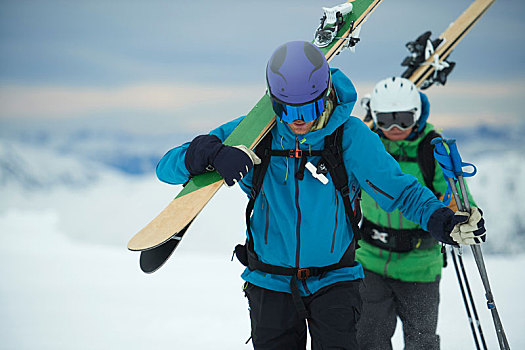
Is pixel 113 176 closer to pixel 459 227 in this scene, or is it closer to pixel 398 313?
pixel 398 313

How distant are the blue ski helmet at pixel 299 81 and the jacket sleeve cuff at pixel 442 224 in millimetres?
589

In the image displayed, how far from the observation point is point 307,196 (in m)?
2.05

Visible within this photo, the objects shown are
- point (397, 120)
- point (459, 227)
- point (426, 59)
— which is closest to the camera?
point (459, 227)

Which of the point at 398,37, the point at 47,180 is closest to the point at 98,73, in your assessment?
the point at 47,180

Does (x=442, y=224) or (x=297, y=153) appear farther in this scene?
(x=297, y=153)

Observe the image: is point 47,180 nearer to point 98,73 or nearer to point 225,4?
point 98,73

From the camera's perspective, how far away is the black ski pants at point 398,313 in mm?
3021

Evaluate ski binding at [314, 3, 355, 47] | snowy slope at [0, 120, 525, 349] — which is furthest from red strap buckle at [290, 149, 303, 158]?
snowy slope at [0, 120, 525, 349]

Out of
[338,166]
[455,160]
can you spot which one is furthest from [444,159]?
[338,166]

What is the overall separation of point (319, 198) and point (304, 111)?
1.15 feet

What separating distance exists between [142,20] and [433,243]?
532 inches

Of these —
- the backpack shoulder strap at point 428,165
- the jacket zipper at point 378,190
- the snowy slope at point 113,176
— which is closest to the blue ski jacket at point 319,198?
the jacket zipper at point 378,190

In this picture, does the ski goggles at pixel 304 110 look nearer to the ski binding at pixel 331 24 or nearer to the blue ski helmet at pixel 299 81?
the blue ski helmet at pixel 299 81

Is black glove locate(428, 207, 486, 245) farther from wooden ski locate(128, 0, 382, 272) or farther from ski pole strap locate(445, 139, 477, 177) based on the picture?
wooden ski locate(128, 0, 382, 272)
